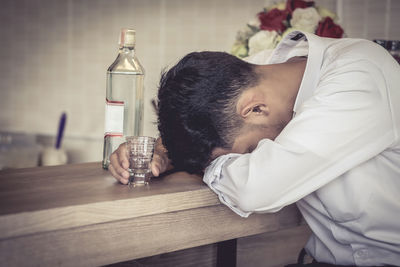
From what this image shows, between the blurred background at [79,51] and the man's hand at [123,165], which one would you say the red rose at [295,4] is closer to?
the blurred background at [79,51]

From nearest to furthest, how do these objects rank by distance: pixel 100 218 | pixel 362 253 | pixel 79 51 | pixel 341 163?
pixel 100 218
pixel 341 163
pixel 362 253
pixel 79 51

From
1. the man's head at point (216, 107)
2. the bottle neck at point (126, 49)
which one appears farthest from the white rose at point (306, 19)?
the bottle neck at point (126, 49)

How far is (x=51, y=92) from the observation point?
2.95 m

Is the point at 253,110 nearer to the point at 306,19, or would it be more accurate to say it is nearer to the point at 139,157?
the point at 139,157

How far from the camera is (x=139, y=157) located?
3.30 feet

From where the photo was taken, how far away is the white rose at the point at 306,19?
1.53 m

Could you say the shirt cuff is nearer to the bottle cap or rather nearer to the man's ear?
the man's ear

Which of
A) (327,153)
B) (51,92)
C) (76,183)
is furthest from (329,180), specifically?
(51,92)

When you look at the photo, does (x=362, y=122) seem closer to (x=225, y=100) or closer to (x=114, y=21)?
(x=225, y=100)

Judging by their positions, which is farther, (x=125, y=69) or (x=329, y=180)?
Result: (x=125, y=69)

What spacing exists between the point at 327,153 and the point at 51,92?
7.93 feet

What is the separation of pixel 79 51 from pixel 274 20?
1657 mm

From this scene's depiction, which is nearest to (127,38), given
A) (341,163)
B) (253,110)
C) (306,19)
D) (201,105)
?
(201,105)

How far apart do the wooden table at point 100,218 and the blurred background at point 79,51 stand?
148 cm
